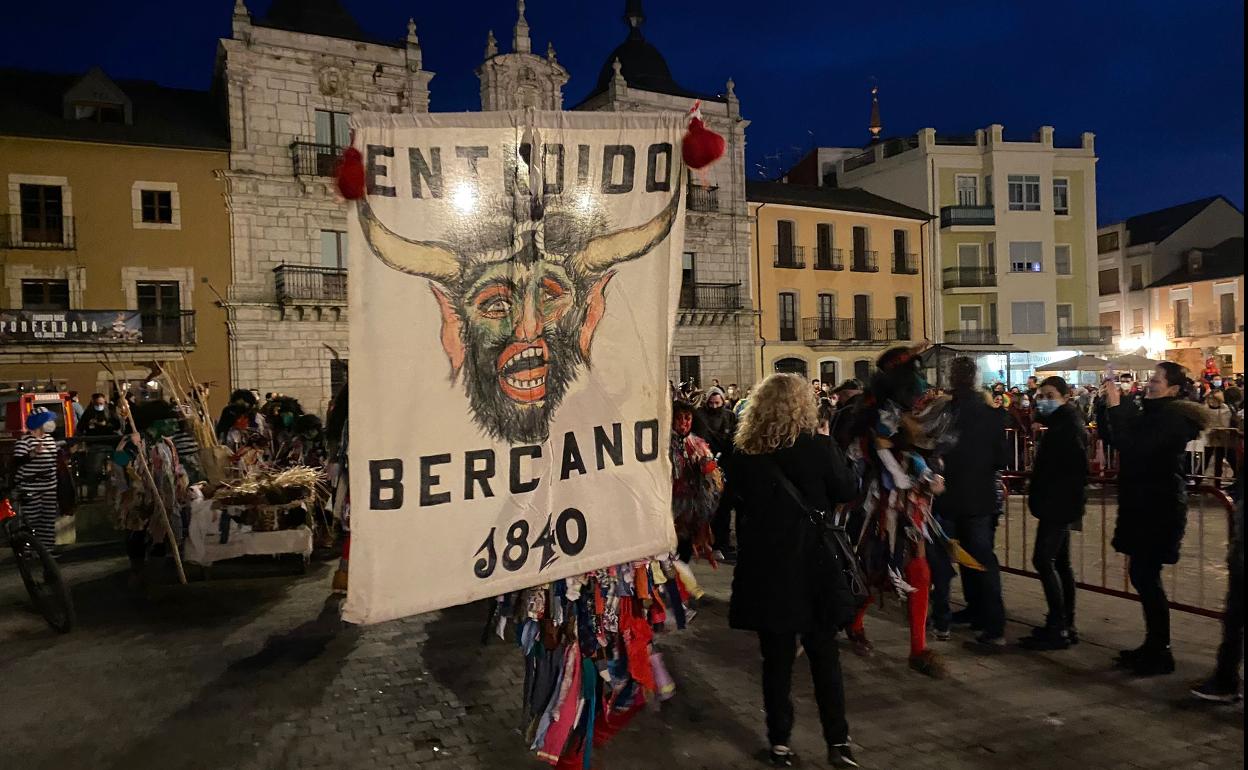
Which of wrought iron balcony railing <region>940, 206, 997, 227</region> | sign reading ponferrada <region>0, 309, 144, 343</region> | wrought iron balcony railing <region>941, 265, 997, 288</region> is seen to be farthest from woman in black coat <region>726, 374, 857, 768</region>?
wrought iron balcony railing <region>941, 265, 997, 288</region>

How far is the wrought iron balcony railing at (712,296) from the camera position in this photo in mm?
33312

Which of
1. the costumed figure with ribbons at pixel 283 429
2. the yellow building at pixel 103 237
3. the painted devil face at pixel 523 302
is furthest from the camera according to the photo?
the yellow building at pixel 103 237

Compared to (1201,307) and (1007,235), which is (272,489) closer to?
(1007,235)

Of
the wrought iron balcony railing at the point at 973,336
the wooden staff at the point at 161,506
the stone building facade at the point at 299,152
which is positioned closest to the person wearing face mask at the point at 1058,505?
the wooden staff at the point at 161,506

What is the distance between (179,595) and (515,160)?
5.92 metres

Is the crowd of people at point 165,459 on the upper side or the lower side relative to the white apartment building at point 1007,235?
lower

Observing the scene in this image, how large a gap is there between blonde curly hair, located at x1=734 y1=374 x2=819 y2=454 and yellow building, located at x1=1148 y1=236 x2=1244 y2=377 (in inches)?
1692

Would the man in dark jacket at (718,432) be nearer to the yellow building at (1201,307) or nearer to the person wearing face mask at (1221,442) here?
the person wearing face mask at (1221,442)

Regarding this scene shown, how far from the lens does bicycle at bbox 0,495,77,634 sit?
21.6ft

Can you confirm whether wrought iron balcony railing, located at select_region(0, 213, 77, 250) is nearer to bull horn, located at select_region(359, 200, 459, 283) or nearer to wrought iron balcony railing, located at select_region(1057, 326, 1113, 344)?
bull horn, located at select_region(359, 200, 459, 283)

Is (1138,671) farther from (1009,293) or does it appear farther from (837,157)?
(837,157)

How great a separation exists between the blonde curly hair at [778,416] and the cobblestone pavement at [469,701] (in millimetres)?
1536

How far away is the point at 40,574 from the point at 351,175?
607 cm

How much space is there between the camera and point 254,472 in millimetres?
8039
